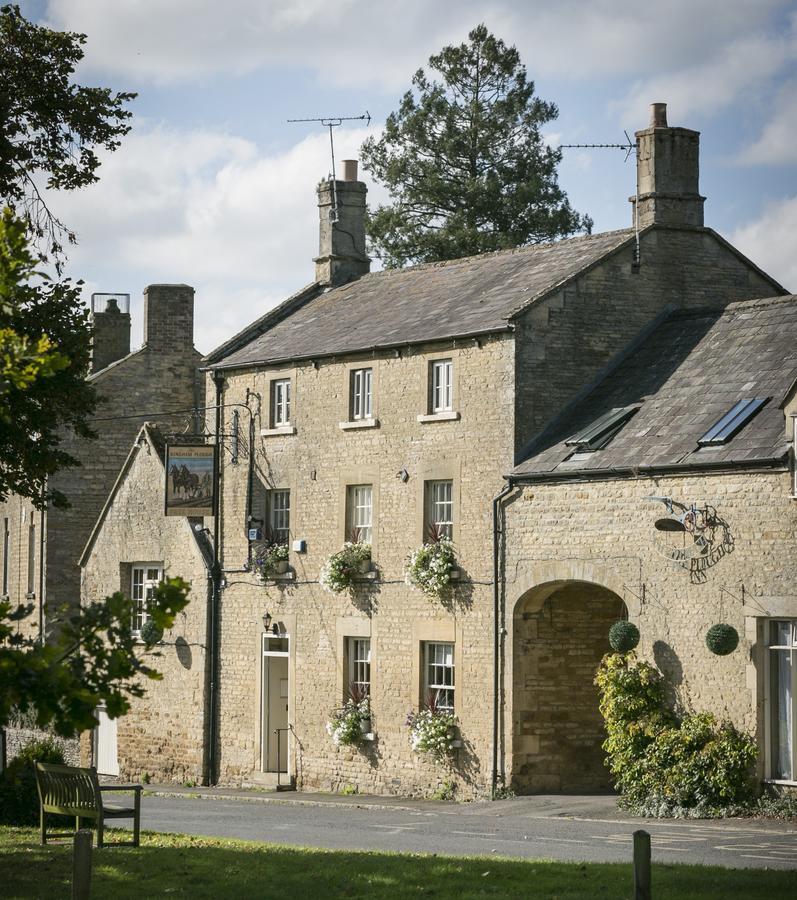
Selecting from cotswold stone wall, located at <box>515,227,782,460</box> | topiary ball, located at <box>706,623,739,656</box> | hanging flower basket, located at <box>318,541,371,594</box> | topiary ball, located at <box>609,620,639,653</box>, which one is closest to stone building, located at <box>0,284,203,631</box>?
hanging flower basket, located at <box>318,541,371,594</box>

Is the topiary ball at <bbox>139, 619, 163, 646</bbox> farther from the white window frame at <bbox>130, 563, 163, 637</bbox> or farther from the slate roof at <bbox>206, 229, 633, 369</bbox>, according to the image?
the slate roof at <bbox>206, 229, 633, 369</bbox>

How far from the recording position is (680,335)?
100 ft

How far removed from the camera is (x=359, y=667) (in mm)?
32688

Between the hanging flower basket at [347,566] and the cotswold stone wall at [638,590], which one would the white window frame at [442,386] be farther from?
the hanging flower basket at [347,566]

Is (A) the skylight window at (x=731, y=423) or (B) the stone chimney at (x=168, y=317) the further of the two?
(B) the stone chimney at (x=168, y=317)

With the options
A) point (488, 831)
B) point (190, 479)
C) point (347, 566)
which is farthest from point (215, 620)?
point (488, 831)

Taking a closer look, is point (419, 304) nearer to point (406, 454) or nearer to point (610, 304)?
point (406, 454)

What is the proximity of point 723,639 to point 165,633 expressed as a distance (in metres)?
15.9

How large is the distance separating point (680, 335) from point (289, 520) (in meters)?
9.36

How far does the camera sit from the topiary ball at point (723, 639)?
80.9ft

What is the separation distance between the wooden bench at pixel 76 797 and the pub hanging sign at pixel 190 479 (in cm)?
1514

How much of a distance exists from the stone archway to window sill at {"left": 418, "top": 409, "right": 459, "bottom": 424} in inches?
154

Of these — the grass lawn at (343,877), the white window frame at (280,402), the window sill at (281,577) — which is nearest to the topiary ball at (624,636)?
the grass lawn at (343,877)

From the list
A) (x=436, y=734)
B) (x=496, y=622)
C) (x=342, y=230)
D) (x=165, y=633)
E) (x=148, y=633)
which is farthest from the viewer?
(x=342, y=230)
